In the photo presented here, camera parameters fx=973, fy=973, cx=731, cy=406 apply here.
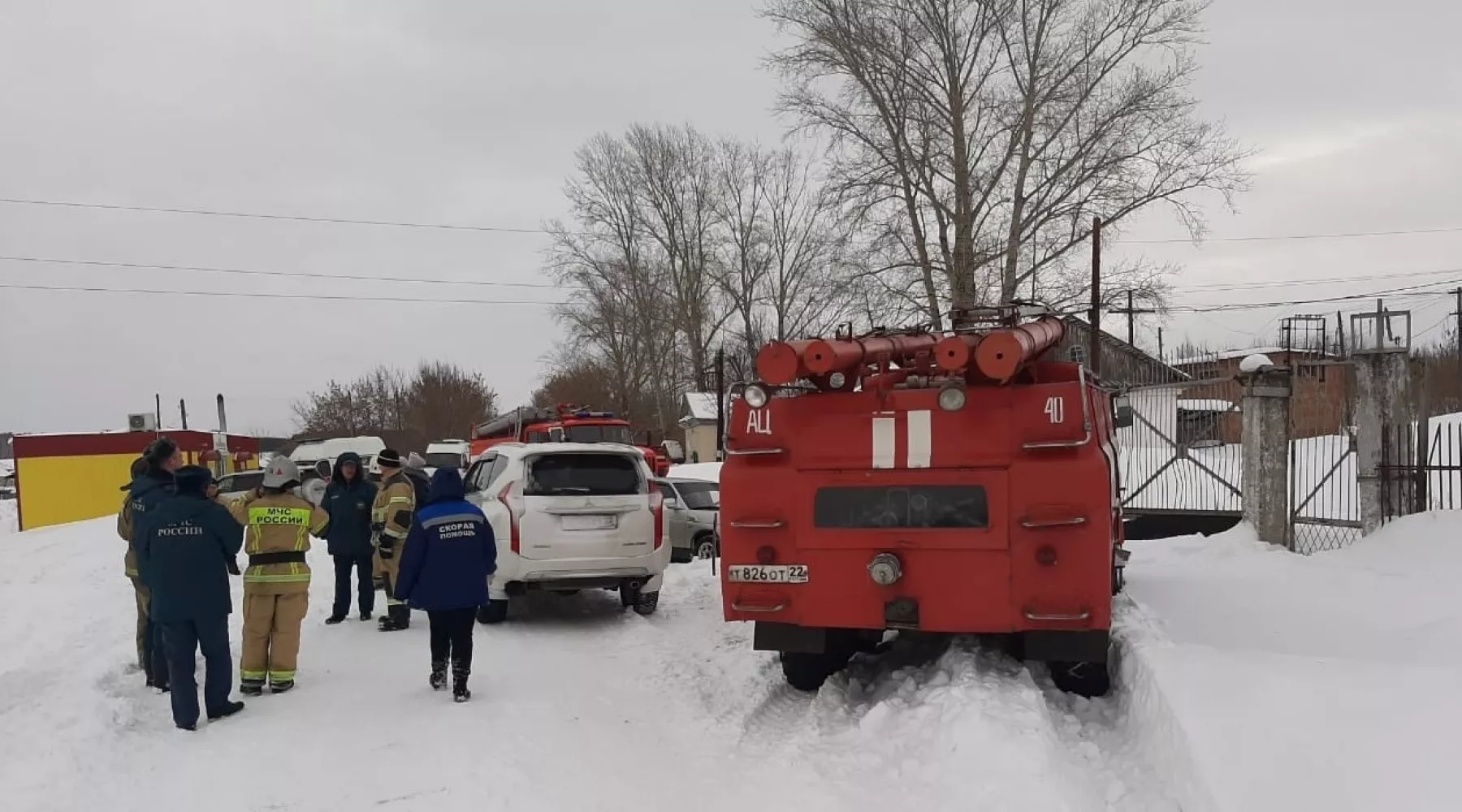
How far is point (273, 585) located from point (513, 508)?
2.57m

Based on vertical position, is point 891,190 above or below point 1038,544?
above

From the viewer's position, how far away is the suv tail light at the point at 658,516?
9500 mm

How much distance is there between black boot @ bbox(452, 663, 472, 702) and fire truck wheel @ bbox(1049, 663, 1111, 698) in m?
3.91

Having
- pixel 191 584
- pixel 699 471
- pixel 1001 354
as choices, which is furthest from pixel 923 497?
pixel 699 471

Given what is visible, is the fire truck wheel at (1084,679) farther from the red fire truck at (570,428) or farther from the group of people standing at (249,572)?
the red fire truck at (570,428)

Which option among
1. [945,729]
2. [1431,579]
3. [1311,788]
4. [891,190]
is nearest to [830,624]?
[945,729]

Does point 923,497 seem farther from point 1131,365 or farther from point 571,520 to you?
point 1131,365

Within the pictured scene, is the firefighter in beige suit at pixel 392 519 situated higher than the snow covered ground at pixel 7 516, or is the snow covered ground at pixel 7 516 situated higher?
the firefighter in beige suit at pixel 392 519

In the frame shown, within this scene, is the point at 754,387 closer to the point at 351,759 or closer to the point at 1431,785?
the point at 351,759

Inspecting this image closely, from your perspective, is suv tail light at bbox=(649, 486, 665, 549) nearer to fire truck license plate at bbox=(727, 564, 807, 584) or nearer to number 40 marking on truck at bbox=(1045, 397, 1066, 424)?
fire truck license plate at bbox=(727, 564, 807, 584)

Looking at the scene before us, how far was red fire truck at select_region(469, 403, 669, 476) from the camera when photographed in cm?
2316

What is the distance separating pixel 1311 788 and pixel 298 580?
20.2ft

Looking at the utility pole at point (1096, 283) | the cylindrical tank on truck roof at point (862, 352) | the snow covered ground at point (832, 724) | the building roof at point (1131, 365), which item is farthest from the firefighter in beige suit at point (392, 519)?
the utility pole at point (1096, 283)

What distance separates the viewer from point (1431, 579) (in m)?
7.79
